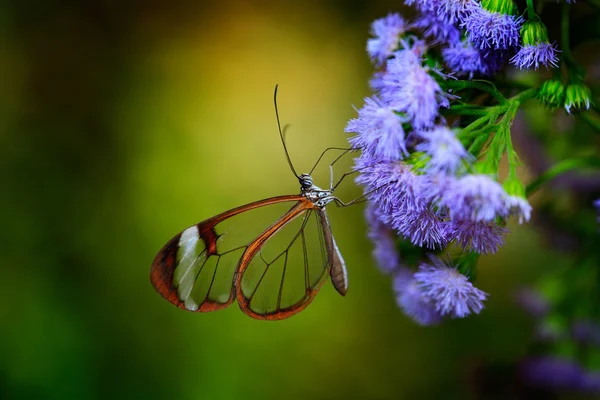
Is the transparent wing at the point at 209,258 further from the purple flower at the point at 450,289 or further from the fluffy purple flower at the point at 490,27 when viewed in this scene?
the fluffy purple flower at the point at 490,27

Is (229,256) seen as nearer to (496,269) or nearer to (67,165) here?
(496,269)

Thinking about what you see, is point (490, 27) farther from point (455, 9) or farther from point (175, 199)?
point (175, 199)

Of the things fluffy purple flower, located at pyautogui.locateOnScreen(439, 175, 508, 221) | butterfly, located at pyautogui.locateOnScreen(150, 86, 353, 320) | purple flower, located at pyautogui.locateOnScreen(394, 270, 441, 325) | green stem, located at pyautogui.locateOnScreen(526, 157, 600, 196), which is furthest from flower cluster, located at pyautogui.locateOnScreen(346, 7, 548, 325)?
butterfly, located at pyautogui.locateOnScreen(150, 86, 353, 320)

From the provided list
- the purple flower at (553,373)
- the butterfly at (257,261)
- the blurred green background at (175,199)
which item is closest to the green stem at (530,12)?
the butterfly at (257,261)

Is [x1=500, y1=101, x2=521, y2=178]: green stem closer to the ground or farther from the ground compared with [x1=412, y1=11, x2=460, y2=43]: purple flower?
closer to the ground

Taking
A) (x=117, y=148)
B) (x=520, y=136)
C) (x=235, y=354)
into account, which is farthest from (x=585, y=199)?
(x=117, y=148)

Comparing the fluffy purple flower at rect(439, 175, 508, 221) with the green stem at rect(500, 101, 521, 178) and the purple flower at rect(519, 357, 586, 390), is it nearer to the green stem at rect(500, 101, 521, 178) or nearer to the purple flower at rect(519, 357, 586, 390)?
the green stem at rect(500, 101, 521, 178)
